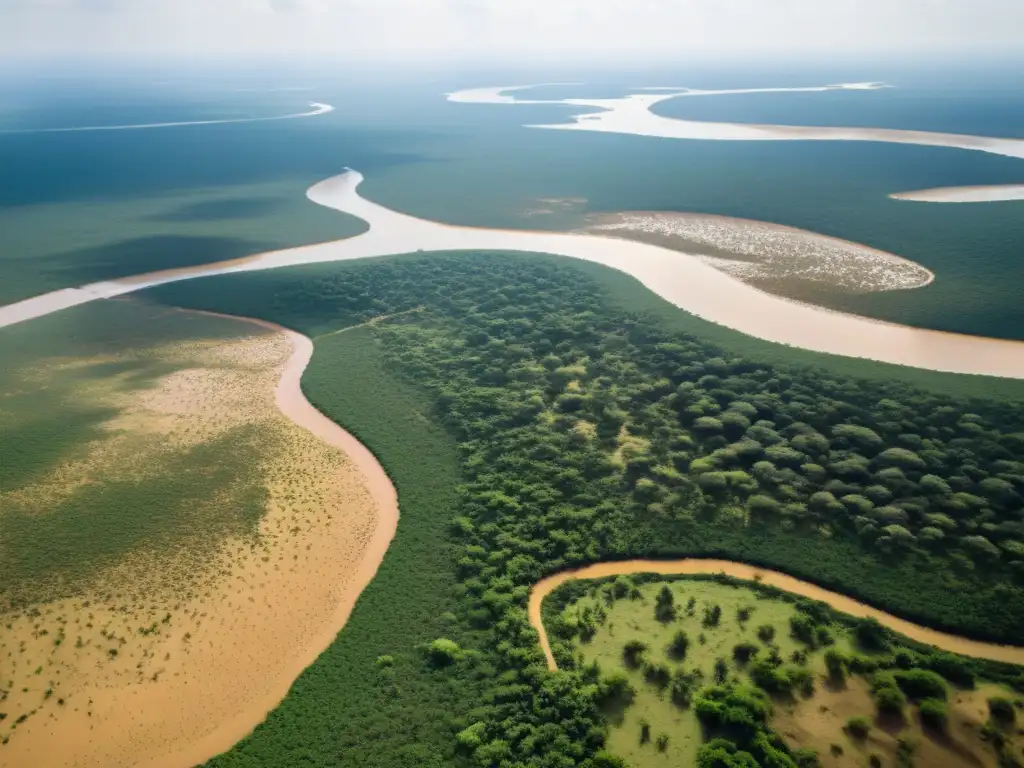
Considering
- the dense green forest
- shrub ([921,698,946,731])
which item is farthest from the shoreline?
shrub ([921,698,946,731])

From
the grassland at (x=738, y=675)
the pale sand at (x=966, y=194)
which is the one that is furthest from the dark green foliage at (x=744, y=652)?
the pale sand at (x=966, y=194)

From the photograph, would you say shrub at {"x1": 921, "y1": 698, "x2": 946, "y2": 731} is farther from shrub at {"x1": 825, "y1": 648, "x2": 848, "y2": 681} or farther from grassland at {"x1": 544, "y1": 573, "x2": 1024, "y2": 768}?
shrub at {"x1": 825, "y1": 648, "x2": 848, "y2": 681}

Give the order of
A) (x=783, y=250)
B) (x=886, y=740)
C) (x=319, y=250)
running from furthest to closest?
(x=319, y=250) < (x=783, y=250) < (x=886, y=740)

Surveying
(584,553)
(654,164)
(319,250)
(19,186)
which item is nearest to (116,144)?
(19,186)

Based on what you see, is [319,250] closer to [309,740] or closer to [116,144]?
[309,740]

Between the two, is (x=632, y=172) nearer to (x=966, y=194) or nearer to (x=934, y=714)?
(x=966, y=194)

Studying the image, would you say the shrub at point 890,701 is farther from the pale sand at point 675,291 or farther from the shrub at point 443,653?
the pale sand at point 675,291
